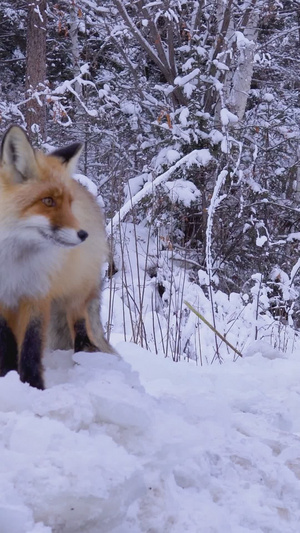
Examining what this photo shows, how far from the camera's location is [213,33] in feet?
41.2

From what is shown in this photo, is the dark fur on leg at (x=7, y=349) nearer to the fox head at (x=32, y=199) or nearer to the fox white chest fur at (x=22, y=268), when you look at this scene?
the fox white chest fur at (x=22, y=268)

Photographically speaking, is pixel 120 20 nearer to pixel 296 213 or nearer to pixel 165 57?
pixel 165 57

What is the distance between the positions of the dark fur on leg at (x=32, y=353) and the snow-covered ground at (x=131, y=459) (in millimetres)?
163

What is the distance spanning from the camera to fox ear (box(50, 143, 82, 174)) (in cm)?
303

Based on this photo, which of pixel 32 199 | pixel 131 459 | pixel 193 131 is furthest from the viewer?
pixel 193 131

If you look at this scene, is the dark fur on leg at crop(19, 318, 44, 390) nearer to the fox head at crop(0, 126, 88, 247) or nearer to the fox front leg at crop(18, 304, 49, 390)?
the fox front leg at crop(18, 304, 49, 390)

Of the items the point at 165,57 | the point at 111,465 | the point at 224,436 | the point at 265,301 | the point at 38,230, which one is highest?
the point at 165,57

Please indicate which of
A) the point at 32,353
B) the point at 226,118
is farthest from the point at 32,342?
the point at 226,118

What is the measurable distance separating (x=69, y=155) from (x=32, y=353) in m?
0.97

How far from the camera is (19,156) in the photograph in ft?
9.07

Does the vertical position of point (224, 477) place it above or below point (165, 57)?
below

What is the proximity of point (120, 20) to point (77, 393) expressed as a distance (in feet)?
37.7

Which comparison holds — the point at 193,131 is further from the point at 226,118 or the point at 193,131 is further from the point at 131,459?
the point at 131,459

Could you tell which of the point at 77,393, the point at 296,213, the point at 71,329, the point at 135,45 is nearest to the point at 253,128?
the point at 296,213
